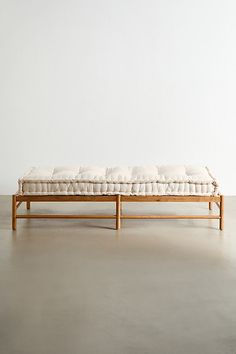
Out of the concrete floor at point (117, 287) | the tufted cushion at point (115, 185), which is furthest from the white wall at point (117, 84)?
the tufted cushion at point (115, 185)

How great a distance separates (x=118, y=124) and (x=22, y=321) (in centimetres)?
326

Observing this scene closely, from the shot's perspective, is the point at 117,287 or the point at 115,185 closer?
the point at 117,287

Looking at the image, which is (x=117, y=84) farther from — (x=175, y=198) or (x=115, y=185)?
(x=175, y=198)

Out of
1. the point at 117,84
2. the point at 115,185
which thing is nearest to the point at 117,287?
the point at 115,185

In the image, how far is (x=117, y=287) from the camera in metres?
3.73

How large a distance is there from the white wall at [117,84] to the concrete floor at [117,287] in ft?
3.61

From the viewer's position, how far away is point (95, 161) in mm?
6273

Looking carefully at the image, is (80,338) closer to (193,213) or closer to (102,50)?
(193,213)

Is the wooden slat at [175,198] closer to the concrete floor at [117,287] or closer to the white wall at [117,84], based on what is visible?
the concrete floor at [117,287]

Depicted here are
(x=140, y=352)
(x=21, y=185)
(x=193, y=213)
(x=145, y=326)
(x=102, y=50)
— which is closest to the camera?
(x=140, y=352)

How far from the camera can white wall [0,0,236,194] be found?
20.1 ft

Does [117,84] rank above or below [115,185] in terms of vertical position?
above

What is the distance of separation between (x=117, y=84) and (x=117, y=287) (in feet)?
9.38

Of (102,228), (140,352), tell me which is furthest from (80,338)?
(102,228)
